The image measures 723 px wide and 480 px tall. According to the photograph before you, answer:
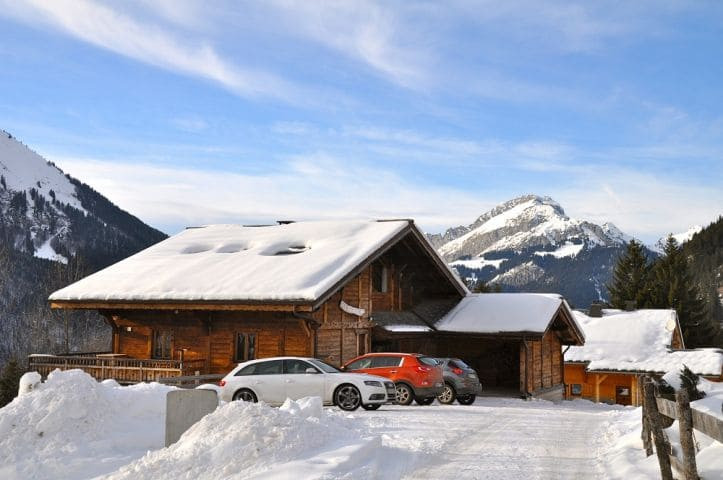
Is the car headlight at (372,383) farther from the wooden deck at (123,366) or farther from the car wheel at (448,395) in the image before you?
the wooden deck at (123,366)

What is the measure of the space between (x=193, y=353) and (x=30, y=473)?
15765mm

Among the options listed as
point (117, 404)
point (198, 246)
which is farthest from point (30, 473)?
point (198, 246)

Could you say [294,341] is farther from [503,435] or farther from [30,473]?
[30,473]

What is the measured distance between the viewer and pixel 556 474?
11141 mm

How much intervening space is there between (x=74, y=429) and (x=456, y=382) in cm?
1342

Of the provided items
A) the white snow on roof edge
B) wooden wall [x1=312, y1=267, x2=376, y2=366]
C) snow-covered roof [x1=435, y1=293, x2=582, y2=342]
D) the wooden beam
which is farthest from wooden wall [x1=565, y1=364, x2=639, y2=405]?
the wooden beam

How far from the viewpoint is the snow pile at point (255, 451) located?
9.85m

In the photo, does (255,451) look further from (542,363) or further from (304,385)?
(542,363)

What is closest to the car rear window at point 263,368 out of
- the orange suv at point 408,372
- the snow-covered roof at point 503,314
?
the orange suv at point 408,372

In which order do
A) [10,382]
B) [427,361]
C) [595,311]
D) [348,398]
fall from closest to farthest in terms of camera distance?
1. [348,398]
2. [427,361]
3. [10,382]
4. [595,311]

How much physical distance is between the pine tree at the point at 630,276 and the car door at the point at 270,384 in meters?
61.7

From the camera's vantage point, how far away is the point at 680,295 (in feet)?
233

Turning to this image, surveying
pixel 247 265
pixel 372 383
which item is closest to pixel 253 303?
pixel 247 265

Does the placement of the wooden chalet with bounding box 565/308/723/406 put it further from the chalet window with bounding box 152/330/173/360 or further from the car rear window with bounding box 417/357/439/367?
the chalet window with bounding box 152/330/173/360
